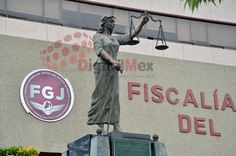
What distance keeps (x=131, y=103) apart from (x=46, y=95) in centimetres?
325

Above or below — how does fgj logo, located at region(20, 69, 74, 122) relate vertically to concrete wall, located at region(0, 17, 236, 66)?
below

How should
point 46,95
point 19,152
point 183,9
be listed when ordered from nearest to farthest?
point 19,152 < point 46,95 < point 183,9

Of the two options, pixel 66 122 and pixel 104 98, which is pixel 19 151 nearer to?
pixel 104 98

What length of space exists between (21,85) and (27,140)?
183 centimetres

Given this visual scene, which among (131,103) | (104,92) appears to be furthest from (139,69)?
(104,92)

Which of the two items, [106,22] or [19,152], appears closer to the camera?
[106,22]

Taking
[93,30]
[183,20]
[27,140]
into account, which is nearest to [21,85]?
[27,140]

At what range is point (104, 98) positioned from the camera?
12633mm

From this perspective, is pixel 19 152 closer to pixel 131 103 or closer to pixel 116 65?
pixel 116 65

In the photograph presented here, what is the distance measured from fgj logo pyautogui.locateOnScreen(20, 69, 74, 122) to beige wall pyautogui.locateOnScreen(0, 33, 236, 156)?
0.19 metres

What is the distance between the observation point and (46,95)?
21125mm

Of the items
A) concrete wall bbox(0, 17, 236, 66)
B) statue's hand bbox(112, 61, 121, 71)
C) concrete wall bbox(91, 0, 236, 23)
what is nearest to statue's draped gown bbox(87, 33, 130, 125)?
statue's hand bbox(112, 61, 121, 71)

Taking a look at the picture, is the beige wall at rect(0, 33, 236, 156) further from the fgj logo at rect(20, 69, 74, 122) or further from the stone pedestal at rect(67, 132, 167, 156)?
the stone pedestal at rect(67, 132, 167, 156)

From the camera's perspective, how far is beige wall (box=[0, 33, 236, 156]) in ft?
67.5
